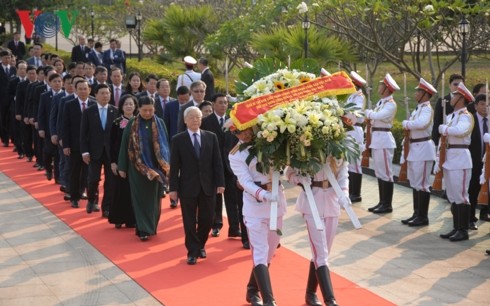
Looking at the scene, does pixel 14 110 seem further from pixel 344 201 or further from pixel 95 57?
pixel 344 201

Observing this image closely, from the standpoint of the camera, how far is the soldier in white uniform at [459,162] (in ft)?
43.2

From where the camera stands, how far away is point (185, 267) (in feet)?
38.8

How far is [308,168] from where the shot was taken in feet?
30.9

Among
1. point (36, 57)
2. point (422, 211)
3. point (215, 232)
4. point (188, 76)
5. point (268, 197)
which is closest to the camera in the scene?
point (268, 197)

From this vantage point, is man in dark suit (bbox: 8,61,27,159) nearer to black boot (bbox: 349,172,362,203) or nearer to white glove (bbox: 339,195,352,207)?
black boot (bbox: 349,172,362,203)

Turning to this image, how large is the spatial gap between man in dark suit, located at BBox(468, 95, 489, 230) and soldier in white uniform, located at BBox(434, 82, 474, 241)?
54cm

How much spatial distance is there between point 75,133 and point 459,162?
5.64 meters

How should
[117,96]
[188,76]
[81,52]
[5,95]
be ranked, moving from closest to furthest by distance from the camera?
[117,96] < [188,76] < [5,95] < [81,52]

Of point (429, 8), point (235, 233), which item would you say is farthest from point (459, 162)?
point (429, 8)

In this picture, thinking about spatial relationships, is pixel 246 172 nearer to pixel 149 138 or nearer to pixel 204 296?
pixel 204 296

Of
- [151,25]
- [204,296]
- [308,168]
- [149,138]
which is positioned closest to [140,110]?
[149,138]

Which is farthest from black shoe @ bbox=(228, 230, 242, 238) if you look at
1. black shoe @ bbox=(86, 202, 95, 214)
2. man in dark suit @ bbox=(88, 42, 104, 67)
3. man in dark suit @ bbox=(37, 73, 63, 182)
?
man in dark suit @ bbox=(88, 42, 104, 67)

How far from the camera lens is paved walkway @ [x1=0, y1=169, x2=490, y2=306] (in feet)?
34.8

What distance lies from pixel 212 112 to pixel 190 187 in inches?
62.2
